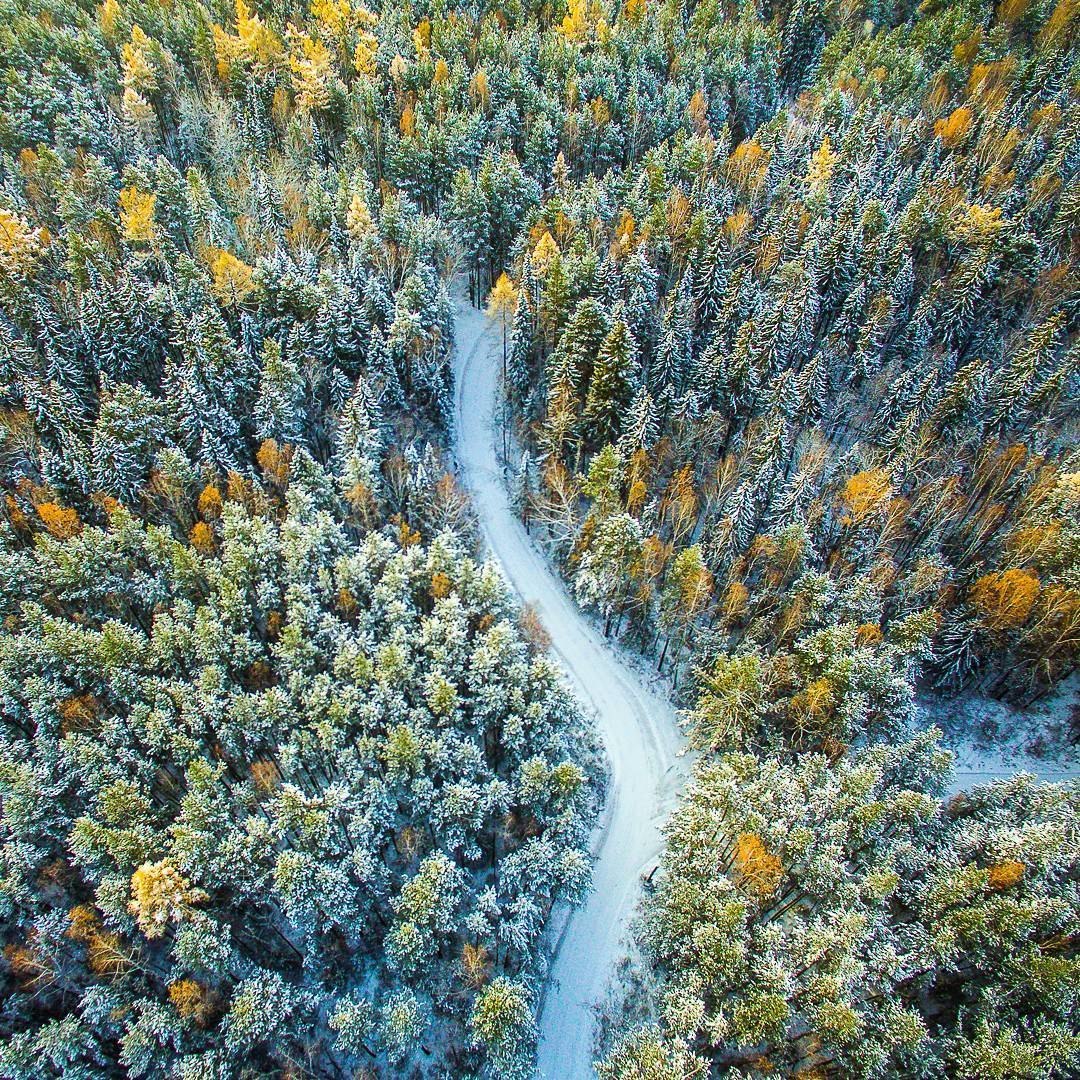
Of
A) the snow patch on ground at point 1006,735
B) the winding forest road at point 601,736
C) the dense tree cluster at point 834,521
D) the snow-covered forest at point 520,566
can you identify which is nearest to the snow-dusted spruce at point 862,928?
the dense tree cluster at point 834,521

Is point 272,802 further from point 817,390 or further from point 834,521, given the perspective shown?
point 817,390

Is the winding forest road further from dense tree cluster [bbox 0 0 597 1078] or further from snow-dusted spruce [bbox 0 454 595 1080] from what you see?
dense tree cluster [bbox 0 0 597 1078]

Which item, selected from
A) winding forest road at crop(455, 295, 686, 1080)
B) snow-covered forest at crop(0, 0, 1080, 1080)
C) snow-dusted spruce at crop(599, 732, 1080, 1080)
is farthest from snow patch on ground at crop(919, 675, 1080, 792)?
winding forest road at crop(455, 295, 686, 1080)

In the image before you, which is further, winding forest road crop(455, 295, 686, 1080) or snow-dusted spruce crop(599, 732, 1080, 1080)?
winding forest road crop(455, 295, 686, 1080)

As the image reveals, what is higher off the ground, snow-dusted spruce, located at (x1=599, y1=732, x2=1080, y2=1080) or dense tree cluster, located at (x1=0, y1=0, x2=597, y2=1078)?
dense tree cluster, located at (x1=0, y1=0, x2=597, y2=1078)

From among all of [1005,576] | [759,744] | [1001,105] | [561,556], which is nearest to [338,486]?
[561,556]
